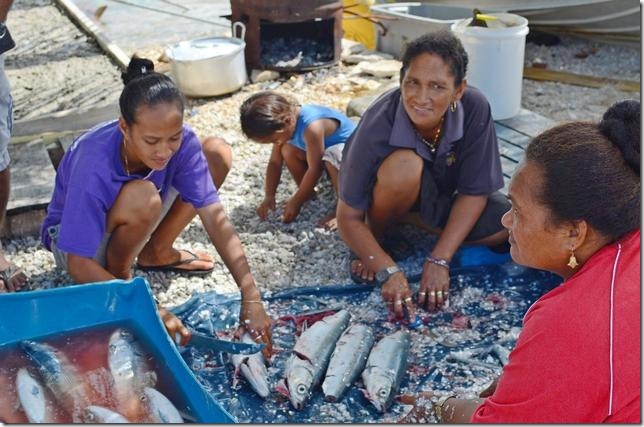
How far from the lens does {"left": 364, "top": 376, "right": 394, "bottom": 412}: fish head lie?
2898mm

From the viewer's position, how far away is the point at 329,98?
6.31m

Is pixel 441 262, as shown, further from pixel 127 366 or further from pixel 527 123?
pixel 527 123

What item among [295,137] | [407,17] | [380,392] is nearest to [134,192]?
[380,392]

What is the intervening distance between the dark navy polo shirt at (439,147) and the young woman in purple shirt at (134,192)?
66cm

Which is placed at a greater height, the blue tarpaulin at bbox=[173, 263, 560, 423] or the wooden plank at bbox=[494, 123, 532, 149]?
the wooden plank at bbox=[494, 123, 532, 149]

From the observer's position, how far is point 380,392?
2.91 meters

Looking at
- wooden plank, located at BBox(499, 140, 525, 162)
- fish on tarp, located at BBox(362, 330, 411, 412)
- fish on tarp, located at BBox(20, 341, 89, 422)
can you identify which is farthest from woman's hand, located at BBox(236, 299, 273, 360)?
wooden plank, located at BBox(499, 140, 525, 162)

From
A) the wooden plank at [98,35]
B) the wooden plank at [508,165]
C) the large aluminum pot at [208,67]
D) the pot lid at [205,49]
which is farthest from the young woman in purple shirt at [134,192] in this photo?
the wooden plank at [98,35]

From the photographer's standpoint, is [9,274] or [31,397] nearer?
[31,397]

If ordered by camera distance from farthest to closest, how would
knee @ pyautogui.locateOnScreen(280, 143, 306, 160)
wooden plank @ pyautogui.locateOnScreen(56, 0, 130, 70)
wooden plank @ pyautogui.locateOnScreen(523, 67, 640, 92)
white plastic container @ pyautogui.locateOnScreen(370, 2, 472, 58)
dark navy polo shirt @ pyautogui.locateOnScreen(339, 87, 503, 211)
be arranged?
white plastic container @ pyautogui.locateOnScreen(370, 2, 472, 58) → wooden plank @ pyautogui.locateOnScreen(523, 67, 640, 92) → wooden plank @ pyautogui.locateOnScreen(56, 0, 130, 70) → knee @ pyautogui.locateOnScreen(280, 143, 306, 160) → dark navy polo shirt @ pyautogui.locateOnScreen(339, 87, 503, 211)

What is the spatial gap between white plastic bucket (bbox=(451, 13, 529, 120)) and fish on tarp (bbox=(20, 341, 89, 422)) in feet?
11.5

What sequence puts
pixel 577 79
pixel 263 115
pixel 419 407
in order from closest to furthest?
pixel 419 407 < pixel 263 115 < pixel 577 79

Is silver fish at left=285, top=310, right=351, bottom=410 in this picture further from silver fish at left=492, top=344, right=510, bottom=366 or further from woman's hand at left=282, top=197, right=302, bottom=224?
woman's hand at left=282, top=197, right=302, bottom=224

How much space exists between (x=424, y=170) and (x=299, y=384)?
127cm
